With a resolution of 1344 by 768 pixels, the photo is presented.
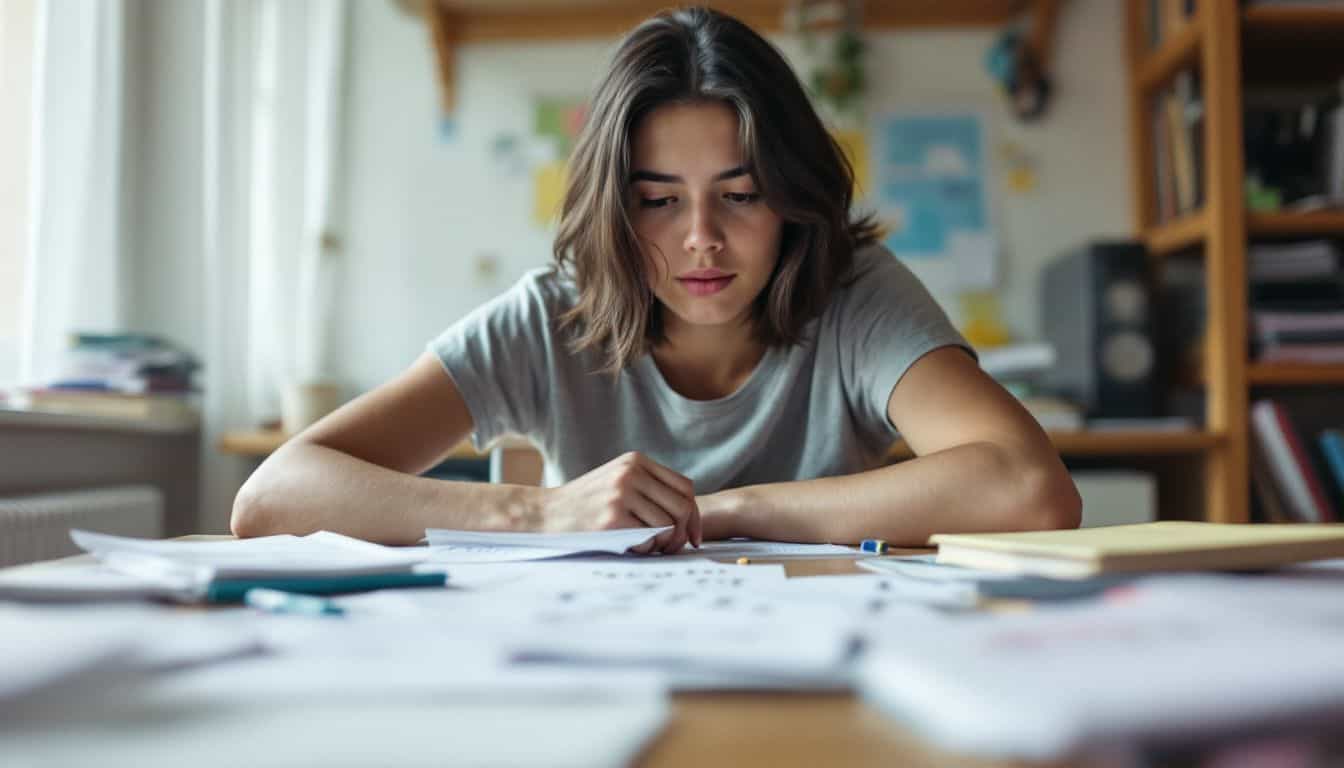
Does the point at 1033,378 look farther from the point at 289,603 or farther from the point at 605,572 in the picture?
the point at 289,603

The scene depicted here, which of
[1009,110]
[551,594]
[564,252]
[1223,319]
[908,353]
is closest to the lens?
[551,594]

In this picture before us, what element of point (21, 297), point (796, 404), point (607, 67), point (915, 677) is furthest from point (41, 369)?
point (915, 677)

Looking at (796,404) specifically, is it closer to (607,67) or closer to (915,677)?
(607,67)

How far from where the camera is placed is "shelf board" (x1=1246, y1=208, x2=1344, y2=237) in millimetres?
2199

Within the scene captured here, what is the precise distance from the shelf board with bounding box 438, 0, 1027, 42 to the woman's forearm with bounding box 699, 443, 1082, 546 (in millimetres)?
1839

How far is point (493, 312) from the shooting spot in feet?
4.40

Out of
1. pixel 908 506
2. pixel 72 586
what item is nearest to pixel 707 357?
pixel 908 506

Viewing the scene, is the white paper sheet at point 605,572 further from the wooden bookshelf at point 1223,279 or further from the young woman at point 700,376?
the wooden bookshelf at point 1223,279

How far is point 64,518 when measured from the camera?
166 cm

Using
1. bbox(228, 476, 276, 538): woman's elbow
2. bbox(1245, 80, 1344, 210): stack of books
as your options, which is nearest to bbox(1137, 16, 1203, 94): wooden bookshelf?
bbox(1245, 80, 1344, 210): stack of books

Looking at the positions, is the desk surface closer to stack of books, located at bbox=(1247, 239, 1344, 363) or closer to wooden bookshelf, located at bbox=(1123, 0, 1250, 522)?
wooden bookshelf, located at bbox=(1123, 0, 1250, 522)

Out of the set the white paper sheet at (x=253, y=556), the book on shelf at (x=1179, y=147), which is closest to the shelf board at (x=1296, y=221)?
the book on shelf at (x=1179, y=147)

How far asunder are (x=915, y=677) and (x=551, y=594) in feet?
1.04

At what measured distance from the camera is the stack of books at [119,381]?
1.81m
